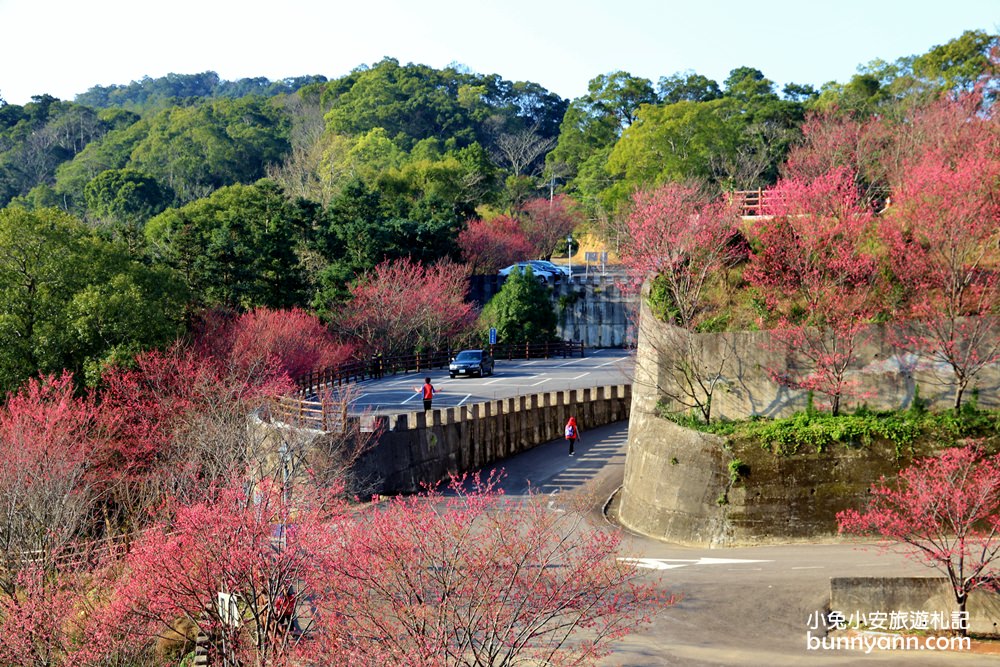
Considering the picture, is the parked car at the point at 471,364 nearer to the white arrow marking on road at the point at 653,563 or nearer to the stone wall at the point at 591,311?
the stone wall at the point at 591,311

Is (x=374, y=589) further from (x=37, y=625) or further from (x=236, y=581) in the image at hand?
(x=37, y=625)

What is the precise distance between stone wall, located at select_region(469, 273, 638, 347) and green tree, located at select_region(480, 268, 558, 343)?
17.5ft

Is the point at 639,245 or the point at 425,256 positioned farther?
the point at 425,256

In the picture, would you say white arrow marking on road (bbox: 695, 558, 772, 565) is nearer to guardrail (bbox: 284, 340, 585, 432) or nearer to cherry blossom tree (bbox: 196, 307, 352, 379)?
guardrail (bbox: 284, 340, 585, 432)

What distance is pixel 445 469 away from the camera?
35.1m

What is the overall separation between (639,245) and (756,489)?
398 inches

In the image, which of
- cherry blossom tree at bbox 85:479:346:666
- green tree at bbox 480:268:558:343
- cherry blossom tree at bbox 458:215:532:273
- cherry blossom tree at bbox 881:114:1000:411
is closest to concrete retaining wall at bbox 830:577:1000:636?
cherry blossom tree at bbox 881:114:1000:411

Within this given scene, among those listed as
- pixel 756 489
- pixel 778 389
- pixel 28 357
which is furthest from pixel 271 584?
pixel 28 357

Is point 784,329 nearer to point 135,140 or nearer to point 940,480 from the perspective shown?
point 940,480

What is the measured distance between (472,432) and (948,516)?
729 inches

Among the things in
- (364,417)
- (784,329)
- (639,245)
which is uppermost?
(639,245)

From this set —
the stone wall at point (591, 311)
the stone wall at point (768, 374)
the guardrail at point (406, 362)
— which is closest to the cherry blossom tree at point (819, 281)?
the stone wall at point (768, 374)

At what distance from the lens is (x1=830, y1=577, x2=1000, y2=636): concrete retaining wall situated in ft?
61.2

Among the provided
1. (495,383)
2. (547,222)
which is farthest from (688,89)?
(495,383)
